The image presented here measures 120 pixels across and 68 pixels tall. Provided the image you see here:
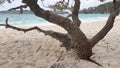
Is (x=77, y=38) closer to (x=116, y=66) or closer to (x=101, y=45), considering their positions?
(x=116, y=66)

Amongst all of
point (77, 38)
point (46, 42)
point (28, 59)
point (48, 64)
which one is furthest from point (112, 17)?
point (46, 42)

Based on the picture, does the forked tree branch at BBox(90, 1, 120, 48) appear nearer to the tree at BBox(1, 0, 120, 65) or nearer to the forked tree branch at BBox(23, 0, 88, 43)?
the tree at BBox(1, 0, 120, 65)

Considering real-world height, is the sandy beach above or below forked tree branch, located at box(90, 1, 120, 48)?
below

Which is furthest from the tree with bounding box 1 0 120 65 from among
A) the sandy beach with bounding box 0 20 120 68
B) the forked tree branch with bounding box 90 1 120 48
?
the sandy beach with bounding box 0 20 120 68

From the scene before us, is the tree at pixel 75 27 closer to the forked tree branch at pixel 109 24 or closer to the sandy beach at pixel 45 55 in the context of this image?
the forked tree branch at pixel 109 24

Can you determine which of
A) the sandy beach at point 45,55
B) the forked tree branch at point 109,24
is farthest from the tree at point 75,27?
the sandy beach at point 45,55

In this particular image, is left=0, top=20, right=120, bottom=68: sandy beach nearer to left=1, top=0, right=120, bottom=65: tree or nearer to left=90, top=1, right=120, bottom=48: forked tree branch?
left=1, top=0, right=120, bottom=65: tree

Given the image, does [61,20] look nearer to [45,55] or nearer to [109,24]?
[109,24]

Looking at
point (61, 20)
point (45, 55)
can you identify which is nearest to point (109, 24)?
point (61, 20)

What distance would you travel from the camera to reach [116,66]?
514 centimetres

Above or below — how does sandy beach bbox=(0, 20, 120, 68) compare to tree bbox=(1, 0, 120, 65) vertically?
below

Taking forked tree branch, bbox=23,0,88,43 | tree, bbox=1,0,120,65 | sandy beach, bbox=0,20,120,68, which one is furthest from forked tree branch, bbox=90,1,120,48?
sandy beach, bbox=0,20,120,68

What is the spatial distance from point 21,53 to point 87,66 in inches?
72.1

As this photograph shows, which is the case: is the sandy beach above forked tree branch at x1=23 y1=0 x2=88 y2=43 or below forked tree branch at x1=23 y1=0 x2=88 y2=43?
below
